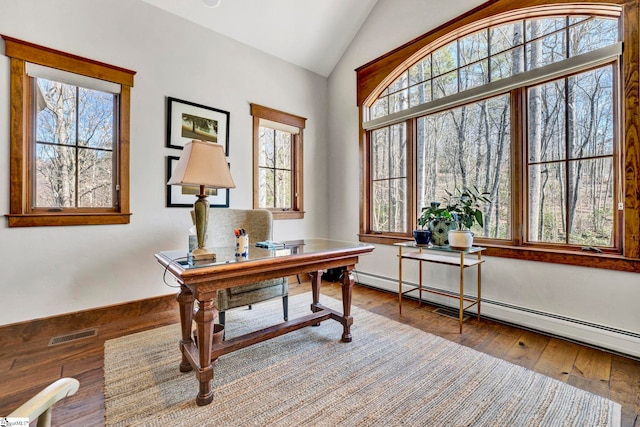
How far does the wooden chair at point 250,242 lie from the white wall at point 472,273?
1567 mm

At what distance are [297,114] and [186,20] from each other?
161cm

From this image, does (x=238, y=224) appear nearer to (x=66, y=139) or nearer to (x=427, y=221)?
(x=66, y=139)

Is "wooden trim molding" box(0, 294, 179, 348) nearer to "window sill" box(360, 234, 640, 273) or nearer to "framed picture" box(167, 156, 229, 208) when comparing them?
"framed picture" box(167, 156, 229, 208)

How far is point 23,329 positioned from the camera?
2252 mm

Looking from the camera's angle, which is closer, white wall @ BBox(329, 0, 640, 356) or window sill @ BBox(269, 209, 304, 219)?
white wall @ BBox(329, 0, 640, 356)

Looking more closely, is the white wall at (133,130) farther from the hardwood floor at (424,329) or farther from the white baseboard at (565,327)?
the white baseboard at (565,327)

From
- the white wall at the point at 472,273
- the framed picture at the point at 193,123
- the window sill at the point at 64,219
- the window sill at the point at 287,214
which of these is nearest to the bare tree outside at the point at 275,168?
the window sill at the point at 287,214

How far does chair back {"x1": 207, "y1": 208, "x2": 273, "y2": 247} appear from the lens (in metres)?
2.68

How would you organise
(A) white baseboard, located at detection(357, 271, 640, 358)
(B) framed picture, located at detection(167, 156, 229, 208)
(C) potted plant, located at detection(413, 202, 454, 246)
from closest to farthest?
(A) white baseboard, located at detection(357, 271, 640, 358) → (C) potted plant, located at detection(413, 202, 454, 246) → (B) framed picture, located at detection(167, 156, 229, 208)

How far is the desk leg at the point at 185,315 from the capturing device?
5.95 ft

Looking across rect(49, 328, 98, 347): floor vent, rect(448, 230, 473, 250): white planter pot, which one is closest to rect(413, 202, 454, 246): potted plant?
rect(448, 230, 473, 250): white planter pot

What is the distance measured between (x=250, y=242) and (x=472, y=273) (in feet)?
7.20

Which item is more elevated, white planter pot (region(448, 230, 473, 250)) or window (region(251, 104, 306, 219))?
window (region(251, 104, 306, 219))

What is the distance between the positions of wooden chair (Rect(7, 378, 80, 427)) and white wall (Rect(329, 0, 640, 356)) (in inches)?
118
